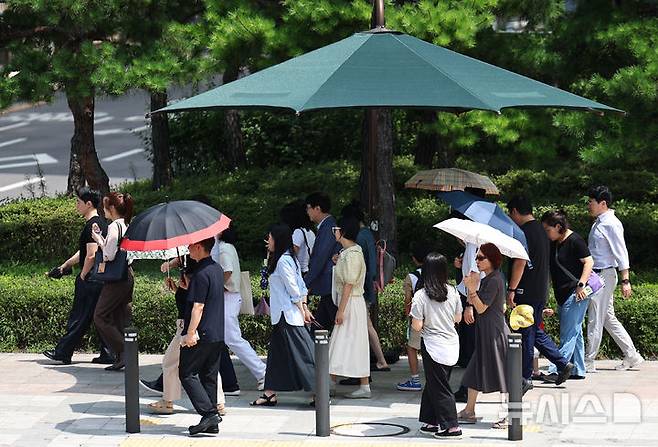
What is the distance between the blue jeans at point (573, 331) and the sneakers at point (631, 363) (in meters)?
0.52

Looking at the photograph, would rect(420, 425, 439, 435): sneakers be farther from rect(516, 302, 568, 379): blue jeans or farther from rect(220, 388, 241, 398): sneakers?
rect(220, 388, 241, 398): sneakers

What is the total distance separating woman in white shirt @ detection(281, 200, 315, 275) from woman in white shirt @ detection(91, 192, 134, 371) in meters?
1.60

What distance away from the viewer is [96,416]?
10.4 metres

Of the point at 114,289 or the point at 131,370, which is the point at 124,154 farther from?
the point at 131,370

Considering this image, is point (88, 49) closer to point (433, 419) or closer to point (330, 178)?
point (330, 178)

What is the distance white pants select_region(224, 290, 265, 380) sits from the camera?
10.9 m

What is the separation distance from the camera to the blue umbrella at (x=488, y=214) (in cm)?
1057

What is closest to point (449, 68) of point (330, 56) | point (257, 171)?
point (330, 56)

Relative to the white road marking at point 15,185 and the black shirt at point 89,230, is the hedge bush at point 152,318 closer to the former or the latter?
the black shirt at point 89,230

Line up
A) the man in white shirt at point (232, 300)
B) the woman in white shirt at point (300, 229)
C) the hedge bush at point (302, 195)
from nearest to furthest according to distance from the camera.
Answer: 1. the man in white shirt at point (232, 300)
2. the woman in white shirt at point (300, 229)
3. the hedge bush at point (302, 195)

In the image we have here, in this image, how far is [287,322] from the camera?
10445 mm

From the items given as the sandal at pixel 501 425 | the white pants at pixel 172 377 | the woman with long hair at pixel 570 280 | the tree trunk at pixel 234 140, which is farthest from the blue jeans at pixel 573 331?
the tree trunk at pixel 234 140

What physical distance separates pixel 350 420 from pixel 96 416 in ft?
6.90

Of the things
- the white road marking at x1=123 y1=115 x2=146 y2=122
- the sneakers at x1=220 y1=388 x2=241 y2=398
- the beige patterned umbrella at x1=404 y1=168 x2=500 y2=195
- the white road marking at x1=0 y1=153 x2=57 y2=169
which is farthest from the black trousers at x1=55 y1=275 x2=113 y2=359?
the white road marking at x1=123 y1=115 x2=146 y2=122
